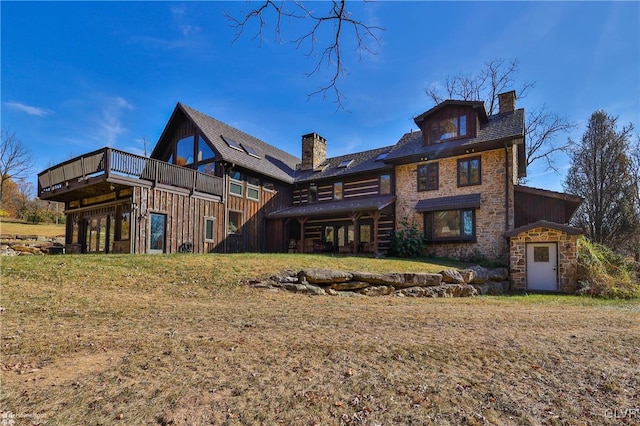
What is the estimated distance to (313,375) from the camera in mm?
3838

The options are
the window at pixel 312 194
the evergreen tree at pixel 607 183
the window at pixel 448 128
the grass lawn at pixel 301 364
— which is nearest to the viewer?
the grass lawn at pixel 301 364

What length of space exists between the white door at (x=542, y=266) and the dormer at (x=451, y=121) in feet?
22.2

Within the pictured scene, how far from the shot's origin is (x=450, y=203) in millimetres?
17750

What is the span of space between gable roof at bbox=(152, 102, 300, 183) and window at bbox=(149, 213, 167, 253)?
4470 mm

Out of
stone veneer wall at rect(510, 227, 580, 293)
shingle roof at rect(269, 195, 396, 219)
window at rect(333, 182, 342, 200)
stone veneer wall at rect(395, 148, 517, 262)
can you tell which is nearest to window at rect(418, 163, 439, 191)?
stone veneer wall at rect(395, 148, 517, 262)

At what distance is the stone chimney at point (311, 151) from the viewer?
79.0 feet

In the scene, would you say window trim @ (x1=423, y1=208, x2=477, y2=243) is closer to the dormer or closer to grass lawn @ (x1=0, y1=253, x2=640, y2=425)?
the dormer

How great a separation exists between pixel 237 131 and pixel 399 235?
43.0ft

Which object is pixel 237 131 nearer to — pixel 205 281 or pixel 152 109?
pixel 152 109

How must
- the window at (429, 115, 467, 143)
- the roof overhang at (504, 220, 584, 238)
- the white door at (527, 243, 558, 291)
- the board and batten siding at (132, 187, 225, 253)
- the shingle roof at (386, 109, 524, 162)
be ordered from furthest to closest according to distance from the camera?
the window at (429, 115, 467, 143) → the shingle roof at (386, 109, 524, 162) → the board and batten siding at (132, 187, 225, 253) → the white door at (527, 243, 558, 291) → the roof overhang at (504, 220, 584, 238)

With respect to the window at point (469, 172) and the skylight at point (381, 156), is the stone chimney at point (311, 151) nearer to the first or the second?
the skylight at point (381, 156)

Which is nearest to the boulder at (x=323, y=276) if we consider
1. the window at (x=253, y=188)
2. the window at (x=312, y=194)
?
the window at (x=253, y=188)

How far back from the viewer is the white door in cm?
1370

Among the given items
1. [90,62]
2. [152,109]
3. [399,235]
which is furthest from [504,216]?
[152,109]
